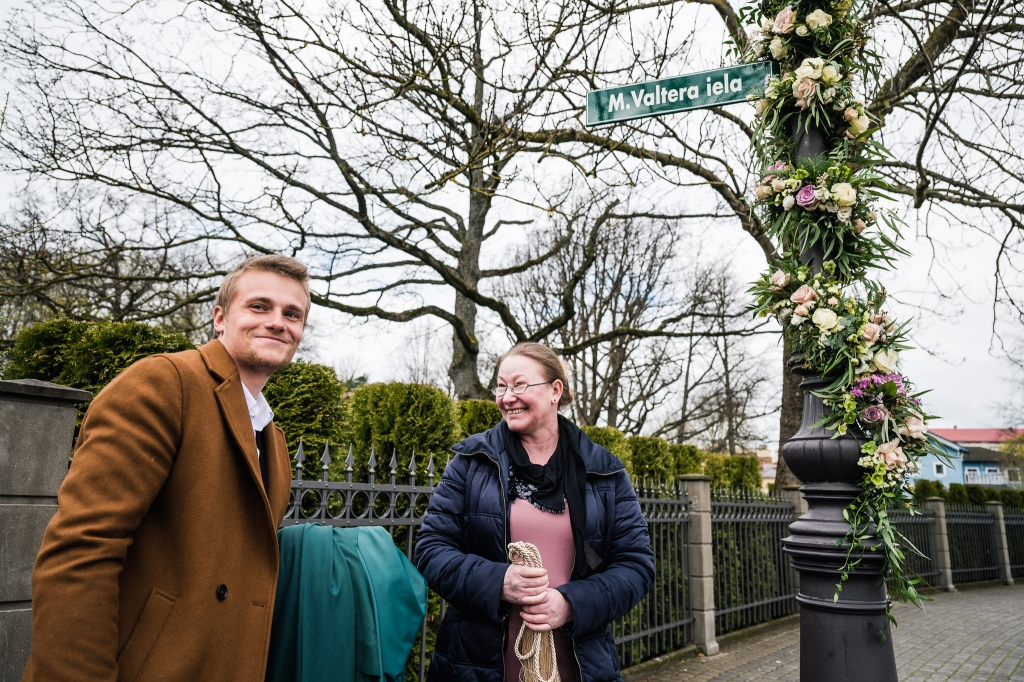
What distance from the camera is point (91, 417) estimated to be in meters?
1.51

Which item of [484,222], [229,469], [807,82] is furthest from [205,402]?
[484,222]

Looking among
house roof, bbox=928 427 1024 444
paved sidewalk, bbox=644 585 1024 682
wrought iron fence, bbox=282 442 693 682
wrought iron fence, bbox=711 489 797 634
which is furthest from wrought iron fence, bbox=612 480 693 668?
house roof, bbox=928 427 1024 444

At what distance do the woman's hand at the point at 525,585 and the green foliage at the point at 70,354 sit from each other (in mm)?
2751

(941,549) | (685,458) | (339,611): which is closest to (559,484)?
(339,611)

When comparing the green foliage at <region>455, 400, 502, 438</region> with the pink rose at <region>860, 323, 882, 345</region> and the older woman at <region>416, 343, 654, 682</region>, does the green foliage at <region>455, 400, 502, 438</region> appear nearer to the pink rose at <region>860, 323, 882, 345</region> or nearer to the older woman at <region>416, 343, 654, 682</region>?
the older woman at <region>416, 343, 654, 682</region>

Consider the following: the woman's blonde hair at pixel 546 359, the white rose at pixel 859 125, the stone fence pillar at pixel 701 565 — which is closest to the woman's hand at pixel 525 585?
the woman's blonde hair at pixel 546 359

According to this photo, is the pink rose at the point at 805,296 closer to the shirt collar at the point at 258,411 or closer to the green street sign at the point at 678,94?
the green street sign at the point at 678,94

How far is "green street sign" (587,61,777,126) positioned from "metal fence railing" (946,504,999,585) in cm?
1363

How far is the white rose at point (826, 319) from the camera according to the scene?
2.76 m

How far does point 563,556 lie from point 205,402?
1529 mm

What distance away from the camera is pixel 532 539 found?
252 cm

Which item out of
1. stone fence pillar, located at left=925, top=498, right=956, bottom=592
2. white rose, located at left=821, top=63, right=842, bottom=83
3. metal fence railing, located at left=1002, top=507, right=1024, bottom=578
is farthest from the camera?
metal fence railing, located at left=1002, top=507, right=1024, bottom=578

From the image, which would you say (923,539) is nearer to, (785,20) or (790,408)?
(790,408)

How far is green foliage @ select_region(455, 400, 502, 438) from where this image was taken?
580cm
